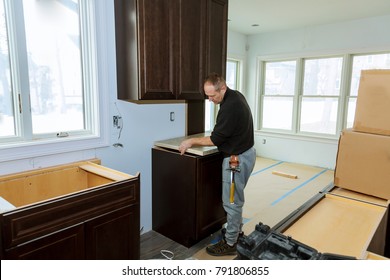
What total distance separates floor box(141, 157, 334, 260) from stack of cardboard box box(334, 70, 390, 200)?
1.29 metres

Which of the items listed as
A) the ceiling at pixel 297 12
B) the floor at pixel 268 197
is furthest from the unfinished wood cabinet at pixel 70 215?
the ceiling at pixel 297 12

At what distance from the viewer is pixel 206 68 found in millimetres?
2742

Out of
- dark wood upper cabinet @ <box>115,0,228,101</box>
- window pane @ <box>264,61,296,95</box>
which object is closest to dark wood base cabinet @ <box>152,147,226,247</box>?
dark wood upper cabinet @ <box>115,0,228,101</box>

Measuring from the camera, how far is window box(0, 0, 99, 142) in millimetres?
1935

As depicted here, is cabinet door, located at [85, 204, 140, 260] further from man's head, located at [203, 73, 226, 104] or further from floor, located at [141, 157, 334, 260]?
man's head, located at [203, 73, 226, 104]

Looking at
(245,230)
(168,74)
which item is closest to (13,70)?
(168,74)

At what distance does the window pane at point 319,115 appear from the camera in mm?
5422

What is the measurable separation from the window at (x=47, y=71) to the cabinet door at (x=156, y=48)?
430 mm

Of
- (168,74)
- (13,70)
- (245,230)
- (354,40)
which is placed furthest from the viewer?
(354,40)

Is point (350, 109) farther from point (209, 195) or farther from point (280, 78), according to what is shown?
point (209, 195)

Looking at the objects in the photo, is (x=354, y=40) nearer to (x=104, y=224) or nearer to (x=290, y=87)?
(x=290, y=87)

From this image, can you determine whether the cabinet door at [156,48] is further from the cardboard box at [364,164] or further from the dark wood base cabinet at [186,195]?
the cardboard box at [364,164]

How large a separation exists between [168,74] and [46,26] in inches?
39.0

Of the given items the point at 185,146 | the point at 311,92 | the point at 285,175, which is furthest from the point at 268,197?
the point at 311,92
